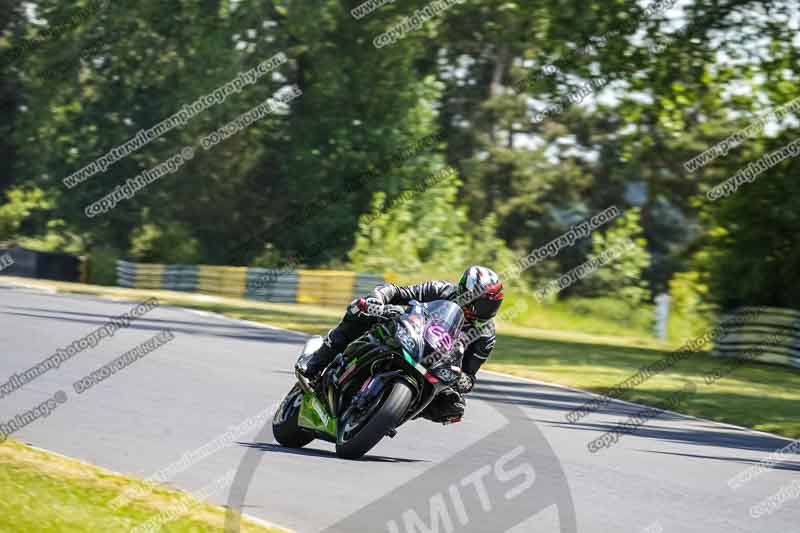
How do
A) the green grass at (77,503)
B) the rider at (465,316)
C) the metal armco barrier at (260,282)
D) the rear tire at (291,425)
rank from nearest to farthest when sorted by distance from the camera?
the green grass at (77,503) < the rider at (465,316) < the rear tire at (291,425) < the metal armco barrier at (260,282)

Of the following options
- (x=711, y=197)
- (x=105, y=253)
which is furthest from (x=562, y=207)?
(x=711, y=197)

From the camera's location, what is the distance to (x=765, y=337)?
1027 inches

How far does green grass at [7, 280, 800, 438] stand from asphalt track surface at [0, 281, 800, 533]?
4.92 ft

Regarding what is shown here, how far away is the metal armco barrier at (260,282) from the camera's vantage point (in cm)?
3450

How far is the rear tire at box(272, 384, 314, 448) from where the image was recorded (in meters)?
10.4

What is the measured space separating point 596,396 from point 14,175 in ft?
124

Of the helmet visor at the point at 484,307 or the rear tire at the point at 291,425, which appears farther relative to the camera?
the rear tire at the point at 291,425

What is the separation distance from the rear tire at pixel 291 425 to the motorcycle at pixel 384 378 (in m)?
0.16

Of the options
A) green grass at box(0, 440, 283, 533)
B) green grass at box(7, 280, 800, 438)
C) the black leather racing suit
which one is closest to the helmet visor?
the black leather racing suit

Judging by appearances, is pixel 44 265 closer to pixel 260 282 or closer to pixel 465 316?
pixel 260 282

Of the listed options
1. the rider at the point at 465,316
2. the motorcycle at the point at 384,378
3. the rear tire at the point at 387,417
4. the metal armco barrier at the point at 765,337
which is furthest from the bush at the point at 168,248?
the rear tire at the point at 387,417

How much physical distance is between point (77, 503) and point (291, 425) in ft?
10.7

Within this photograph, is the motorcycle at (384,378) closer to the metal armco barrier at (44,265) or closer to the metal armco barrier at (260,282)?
the metal armco barrier at (260,282)

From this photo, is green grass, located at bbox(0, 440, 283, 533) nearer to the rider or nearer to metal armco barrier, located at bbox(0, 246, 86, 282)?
the rider
